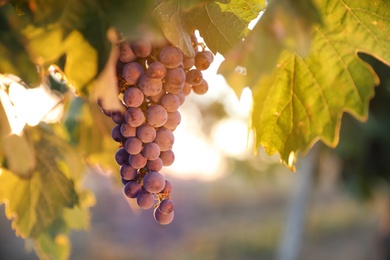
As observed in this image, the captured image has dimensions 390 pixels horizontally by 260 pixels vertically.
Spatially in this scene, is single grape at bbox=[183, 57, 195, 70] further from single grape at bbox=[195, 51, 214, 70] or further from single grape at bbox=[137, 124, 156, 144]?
single grape at bbox=[137, 124, 156, 144]

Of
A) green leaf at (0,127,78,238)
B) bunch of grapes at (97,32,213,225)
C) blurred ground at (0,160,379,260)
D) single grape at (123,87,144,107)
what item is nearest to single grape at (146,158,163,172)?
bunch of grapes at (97,32,213,225)

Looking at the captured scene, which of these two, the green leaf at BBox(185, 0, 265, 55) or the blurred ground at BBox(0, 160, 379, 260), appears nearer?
the green leaf at BBox(185, 0, 265, 55)

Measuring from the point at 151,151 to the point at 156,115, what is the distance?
61 millimetres

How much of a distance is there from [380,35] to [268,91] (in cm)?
22

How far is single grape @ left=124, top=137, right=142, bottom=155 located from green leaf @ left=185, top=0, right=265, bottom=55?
194 millimetres

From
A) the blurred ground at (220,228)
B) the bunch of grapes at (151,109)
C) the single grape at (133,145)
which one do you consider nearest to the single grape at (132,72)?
the bunch of grapes at (151,109)

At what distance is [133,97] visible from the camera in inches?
33.7

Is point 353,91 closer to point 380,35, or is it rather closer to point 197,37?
point 380,35

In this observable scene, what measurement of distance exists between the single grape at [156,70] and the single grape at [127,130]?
96mm

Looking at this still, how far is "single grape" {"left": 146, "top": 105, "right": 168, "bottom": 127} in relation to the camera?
0.89 meters

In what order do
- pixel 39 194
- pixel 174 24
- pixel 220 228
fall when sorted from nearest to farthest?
pixel 174 24 → pixel 39 194 → pixel 220 228

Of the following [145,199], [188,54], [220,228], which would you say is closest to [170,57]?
[188,54]

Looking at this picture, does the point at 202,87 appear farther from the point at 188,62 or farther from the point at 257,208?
the point at 257,208

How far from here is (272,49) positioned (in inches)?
25.7
